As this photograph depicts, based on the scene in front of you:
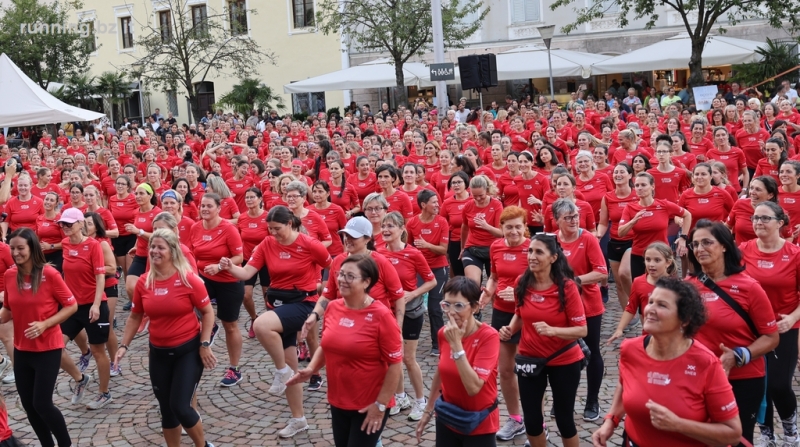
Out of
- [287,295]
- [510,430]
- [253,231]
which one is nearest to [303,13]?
[253,231]

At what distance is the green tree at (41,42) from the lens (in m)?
35.2

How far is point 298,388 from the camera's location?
7152 millimetres

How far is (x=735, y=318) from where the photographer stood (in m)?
5.14

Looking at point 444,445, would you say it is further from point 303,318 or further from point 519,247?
point 303,318

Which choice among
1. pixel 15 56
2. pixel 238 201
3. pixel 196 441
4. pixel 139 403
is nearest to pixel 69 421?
pixel 139 403

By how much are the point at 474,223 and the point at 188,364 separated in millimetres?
3528

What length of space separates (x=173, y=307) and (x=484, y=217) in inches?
141

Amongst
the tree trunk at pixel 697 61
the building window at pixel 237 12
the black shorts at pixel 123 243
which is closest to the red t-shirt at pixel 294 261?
the black shorts at pixel 123 243

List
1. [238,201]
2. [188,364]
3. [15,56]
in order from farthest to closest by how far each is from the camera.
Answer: [15,56]
[238,201]
[188,364]

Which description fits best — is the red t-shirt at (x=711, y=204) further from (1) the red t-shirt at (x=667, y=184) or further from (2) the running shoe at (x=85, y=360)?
(2) the running shoe at (x=85, y=360)

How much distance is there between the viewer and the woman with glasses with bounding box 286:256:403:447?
529cm

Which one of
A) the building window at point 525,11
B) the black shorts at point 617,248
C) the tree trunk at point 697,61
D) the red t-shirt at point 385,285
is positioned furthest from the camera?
the building window at point 525,11

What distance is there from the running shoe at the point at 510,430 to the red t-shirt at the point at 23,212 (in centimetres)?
741

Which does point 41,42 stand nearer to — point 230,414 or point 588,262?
point 230,414
